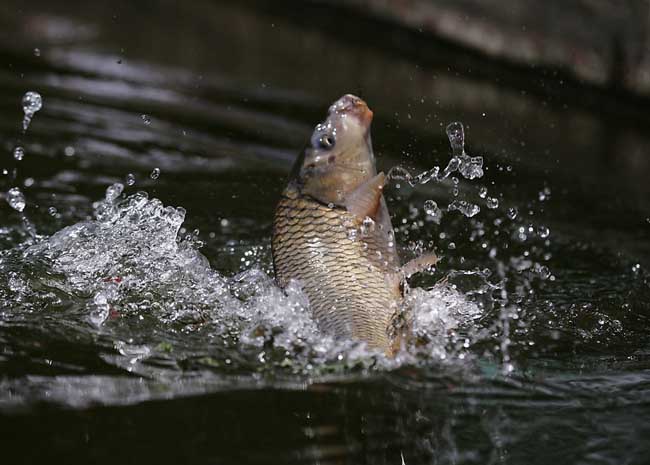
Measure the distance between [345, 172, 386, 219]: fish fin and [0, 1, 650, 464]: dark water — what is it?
1.04 ft

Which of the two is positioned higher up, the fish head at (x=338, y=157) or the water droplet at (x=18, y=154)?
the water droplet at (x=18, y=154)

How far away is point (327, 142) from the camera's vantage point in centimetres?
289

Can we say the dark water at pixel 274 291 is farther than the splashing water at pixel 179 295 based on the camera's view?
No

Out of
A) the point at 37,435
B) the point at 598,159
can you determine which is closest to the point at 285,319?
the point at 37,435

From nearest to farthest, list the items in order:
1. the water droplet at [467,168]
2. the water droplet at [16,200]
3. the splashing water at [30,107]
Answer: the water droplet at [467,168], the water droplet at [16,200], the splashing water at [30,107]

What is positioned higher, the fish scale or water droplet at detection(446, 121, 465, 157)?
water droplet at detection(446, 121, 465, 157)

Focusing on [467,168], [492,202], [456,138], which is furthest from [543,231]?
[467,168]

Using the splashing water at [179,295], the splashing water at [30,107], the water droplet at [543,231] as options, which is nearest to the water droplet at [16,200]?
the splashing water at [179,295]

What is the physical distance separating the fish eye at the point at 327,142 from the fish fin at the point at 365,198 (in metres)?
0.16

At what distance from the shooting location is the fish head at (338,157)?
114 inches

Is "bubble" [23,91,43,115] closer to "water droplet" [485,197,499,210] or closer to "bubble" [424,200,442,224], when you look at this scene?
"bubble" [424,200,442,224]

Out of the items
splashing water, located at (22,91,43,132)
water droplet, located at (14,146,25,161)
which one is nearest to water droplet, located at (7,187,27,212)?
water droplet, located at (14,146,25,161)

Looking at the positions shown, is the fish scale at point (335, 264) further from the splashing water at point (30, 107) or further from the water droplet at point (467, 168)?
the splashing water at point (30, 107)

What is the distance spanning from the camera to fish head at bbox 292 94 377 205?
2891 mm
